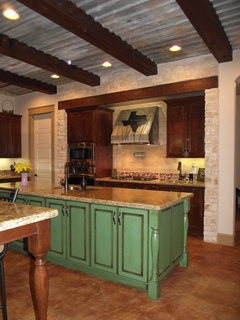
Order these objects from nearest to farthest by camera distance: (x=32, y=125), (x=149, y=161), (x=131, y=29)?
(x=131, y=29) < (x=149, y=161) < (x=32, y=125)

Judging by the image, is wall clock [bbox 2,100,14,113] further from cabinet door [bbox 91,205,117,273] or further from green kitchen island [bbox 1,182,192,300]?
cabinet door [bbox 91,205,117,273]

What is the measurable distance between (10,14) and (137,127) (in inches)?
122

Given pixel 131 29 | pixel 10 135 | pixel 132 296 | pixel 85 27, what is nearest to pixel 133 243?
pixel 132 296

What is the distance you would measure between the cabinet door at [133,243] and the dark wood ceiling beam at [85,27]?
2.21 meters

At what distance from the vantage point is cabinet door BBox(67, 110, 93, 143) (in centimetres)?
574

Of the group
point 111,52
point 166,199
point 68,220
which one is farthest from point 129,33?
point 68,220

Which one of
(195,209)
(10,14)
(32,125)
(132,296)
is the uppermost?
(10,14)

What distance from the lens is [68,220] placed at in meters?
3.14

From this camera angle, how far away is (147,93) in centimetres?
493

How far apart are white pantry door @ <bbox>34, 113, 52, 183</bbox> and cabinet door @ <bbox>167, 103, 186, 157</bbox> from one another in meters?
3.31

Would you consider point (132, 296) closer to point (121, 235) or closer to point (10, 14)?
point (121, 235)

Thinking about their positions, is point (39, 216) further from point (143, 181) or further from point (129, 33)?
point (143, 181)

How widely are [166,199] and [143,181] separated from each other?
7.55ft

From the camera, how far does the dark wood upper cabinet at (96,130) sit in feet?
18.8
